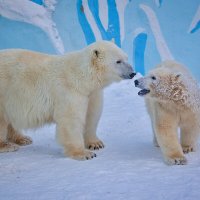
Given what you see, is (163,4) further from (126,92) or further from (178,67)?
(178,67)

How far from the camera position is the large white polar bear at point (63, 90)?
488cm

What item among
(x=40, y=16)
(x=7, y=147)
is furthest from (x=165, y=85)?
(x=40, y=16)

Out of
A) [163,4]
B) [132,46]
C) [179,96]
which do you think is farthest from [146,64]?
[179,96]

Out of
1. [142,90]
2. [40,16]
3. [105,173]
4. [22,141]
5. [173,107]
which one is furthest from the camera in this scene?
[40,16]

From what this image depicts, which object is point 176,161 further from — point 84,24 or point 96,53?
point 84,24

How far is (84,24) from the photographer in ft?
26.0

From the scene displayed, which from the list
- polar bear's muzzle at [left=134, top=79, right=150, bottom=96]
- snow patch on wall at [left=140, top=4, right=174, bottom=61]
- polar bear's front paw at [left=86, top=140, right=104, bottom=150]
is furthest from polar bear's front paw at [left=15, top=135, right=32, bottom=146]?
snow patch on wall at [left=140, top=4, right=174, bottom=61]

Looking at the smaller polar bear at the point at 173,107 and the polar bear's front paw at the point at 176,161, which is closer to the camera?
the polar bear's front paw at the point at 176,161

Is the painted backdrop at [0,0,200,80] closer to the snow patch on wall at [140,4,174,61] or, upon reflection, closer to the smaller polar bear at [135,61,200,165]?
the snow patch on wall at [140,4,174,61]

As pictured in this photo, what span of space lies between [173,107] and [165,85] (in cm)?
23

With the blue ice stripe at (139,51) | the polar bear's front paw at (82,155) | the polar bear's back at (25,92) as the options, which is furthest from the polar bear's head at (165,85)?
the blue ice stripe at (139,51)

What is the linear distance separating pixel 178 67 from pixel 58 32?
3393 mm

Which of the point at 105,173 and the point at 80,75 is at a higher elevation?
the point at 80,75

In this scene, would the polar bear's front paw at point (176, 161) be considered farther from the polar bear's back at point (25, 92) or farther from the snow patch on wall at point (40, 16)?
the snow patch on wall at point (40, 16)
